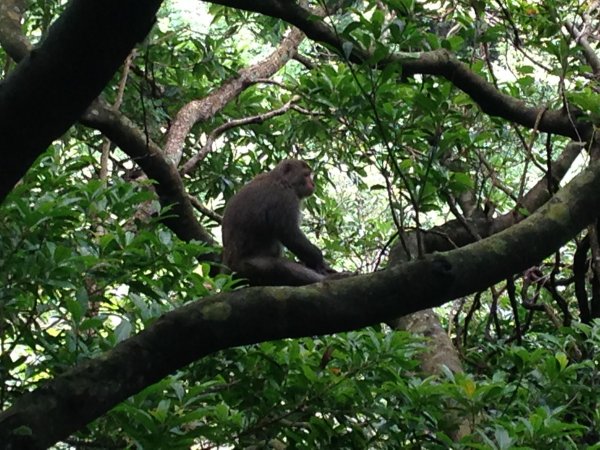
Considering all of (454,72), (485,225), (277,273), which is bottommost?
(485,225)

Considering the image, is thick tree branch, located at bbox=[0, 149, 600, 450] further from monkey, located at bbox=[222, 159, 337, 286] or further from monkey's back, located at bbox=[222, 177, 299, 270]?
monkey's back, located at bbox=[222, 177, 299, 270]

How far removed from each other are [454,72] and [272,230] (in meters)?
2.13

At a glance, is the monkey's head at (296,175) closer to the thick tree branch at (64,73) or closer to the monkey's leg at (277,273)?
the monkey's leg at (277,273)

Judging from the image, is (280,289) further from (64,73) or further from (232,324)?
(64,73)

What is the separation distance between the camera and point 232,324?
1.77m

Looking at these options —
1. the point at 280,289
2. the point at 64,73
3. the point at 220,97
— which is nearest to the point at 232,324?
the point at 280,289

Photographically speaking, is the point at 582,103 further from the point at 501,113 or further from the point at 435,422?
the point at 435,422

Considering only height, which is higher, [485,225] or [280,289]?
[485,225]

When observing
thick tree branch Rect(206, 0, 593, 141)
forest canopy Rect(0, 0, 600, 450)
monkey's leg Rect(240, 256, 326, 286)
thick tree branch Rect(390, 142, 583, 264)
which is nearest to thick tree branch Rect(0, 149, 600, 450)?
forest canopy Rect(0, 0, 600, 450)

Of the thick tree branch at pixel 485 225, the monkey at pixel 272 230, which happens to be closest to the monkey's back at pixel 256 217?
the monkey at pixel 272 230

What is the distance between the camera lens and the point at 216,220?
5.07m

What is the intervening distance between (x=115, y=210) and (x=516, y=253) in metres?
1.22

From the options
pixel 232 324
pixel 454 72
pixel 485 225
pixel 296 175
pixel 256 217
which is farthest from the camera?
pixel 296 175

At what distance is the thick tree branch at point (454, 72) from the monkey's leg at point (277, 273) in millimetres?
1658
